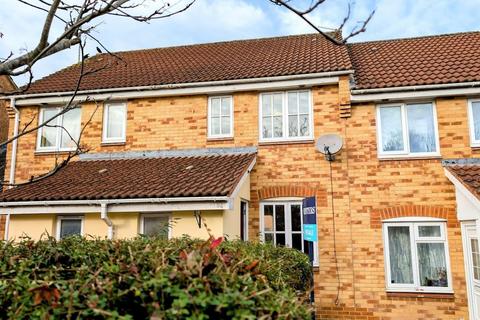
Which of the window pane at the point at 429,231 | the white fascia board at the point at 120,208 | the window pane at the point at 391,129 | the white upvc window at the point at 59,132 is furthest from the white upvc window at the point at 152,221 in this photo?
the window pane at the point at 429,231

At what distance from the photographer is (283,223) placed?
1052cm

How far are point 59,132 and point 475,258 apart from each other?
12.0 meters

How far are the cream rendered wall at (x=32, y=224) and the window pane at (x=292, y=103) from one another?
6936mm

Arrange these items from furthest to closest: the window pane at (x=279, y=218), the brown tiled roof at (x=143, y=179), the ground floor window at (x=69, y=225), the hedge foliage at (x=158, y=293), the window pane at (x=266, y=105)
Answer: the window pane at (x=266, y=105), the window pane at (x=279, y=218), the ground floor window at (x=69, y=225), the brown tiled roof at (x=143, y=179), the hedge foliage at (x=158, y=293)

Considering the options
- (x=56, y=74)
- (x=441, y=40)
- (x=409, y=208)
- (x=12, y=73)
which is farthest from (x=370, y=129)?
(x=56, y=74)

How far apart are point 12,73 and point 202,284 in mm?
4858

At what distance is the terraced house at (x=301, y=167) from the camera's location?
9289 mm

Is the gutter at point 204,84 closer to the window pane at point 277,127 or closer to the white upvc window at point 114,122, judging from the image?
the white upvc window at point 114,122

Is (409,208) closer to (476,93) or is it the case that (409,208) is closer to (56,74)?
(476,93)

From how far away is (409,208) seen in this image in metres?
9.91

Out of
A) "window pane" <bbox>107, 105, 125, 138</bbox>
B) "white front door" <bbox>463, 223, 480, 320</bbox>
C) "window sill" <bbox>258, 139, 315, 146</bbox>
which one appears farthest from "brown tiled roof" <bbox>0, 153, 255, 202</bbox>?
"white front door" <bbox>463, 223, 480, 320</bbox>

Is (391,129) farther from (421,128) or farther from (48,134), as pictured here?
(48,134)

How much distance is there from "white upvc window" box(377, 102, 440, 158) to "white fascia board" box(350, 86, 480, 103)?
1.05ft

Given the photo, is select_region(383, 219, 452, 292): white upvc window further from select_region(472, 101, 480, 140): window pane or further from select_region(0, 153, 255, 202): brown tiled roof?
select_region(0, 153, 255, 202): brown tiled roof
